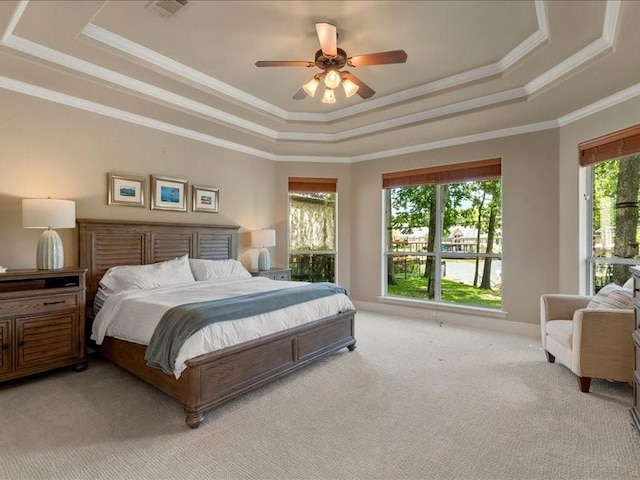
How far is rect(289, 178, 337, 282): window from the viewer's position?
5.99m

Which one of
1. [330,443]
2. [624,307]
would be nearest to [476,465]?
[330,443]

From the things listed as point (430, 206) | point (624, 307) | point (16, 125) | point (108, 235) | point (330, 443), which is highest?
point (16, 125)

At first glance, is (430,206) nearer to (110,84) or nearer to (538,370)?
(538,370)

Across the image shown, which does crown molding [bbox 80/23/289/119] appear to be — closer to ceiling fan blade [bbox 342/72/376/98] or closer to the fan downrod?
the fan downrod

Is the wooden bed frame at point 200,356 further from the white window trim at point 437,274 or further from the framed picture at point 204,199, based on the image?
the white window trim at point 437,274

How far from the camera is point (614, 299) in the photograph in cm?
289

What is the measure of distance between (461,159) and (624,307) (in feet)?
9.15

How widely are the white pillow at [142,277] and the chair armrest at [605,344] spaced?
12.4 feet

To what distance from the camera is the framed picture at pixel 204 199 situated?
4.68 m

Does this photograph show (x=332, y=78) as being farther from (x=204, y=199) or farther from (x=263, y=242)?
(x=263, y=242)

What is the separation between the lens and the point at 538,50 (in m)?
2.85

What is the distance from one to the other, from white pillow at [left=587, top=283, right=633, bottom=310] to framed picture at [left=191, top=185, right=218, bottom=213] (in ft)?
14.7

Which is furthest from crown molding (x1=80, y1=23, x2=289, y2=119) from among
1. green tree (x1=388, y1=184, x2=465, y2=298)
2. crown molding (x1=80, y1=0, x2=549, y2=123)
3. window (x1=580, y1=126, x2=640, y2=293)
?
window (x1=580, y1=126, x2=640, y2=293)

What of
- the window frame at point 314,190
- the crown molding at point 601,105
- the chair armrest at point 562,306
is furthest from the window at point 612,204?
the window frame at point 314,190
